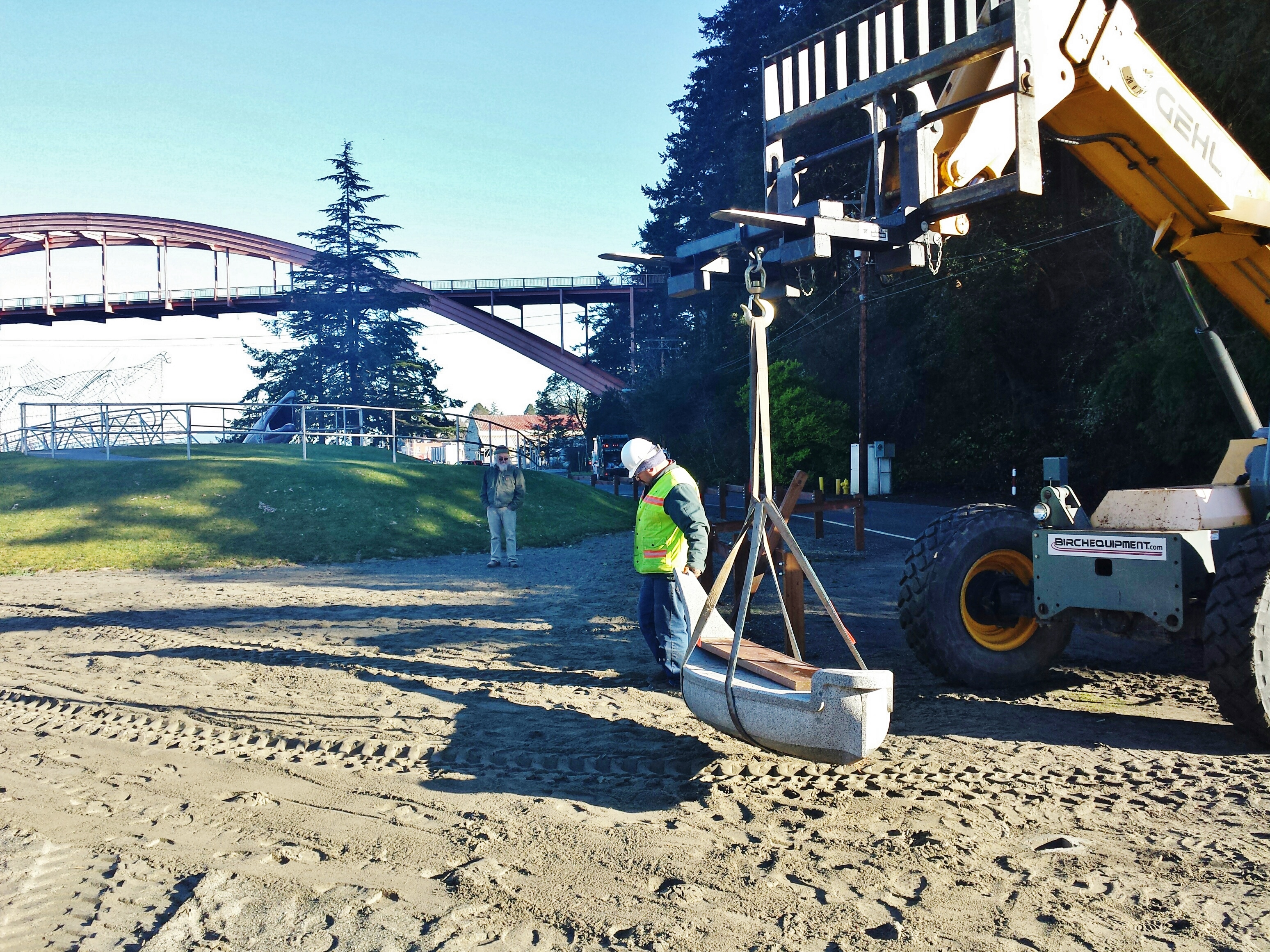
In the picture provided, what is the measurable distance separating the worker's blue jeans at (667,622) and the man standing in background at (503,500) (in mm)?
7950

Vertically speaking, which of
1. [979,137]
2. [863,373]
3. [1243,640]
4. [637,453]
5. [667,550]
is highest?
[863,373]

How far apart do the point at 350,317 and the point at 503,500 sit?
39.3m

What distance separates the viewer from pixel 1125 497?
6727mm

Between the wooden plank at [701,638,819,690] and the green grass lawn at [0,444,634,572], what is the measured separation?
38.8ft

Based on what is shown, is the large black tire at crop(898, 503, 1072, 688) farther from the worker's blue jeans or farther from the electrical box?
the electrical box

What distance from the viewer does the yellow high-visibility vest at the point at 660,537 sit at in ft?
24.5

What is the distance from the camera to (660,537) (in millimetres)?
7484

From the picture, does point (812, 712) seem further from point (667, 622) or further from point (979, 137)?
point (979, 137)

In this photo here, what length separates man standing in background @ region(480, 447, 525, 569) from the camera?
1540 cm

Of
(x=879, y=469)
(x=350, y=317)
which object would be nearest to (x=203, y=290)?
(x=350, y=317)

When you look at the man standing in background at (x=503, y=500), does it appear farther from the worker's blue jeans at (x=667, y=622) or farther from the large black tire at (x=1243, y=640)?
the large black tire at (x=1243, y=640)

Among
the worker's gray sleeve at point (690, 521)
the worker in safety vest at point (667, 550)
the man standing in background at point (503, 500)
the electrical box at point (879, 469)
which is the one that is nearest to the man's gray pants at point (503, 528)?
the man standing in background at point (503, 500)

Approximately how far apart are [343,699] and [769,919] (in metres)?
4.33

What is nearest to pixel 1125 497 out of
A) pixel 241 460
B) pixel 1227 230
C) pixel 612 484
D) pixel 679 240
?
pixel 1227 230
